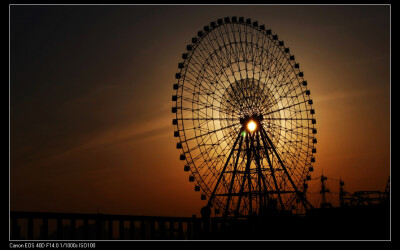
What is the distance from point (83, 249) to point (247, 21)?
29.1m

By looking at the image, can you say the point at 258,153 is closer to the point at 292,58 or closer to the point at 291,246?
the point at 292,58

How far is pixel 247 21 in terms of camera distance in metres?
50.2

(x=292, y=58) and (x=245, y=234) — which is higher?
(x=292, y=58)

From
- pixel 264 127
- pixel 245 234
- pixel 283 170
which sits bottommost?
pixel 245 234

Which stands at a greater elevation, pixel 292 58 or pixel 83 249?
pixel 292 58

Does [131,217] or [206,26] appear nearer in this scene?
[131,217]

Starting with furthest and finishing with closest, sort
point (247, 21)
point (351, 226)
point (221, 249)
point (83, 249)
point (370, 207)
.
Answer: point (247, 21) < point (370, 207) < point (351, 226) < point (221, 249) < point (83, 249)

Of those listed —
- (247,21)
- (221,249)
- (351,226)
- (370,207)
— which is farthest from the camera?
(247,21)

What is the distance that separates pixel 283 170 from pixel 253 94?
262 inches

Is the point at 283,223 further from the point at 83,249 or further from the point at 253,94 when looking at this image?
the point at 83,249

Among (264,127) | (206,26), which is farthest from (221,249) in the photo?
(206,26)

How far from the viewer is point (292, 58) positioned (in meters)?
51.3

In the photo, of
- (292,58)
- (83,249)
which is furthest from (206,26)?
(83,249)

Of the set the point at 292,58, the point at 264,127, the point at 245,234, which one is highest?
the point at 292,58
